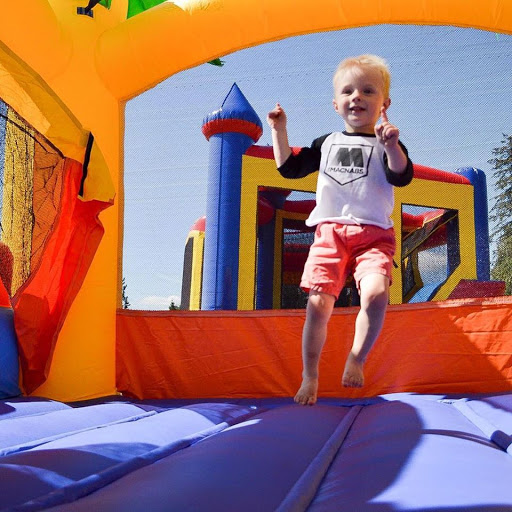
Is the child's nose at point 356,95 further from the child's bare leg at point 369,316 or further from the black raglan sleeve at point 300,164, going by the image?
the child's bare leg at point 369,316

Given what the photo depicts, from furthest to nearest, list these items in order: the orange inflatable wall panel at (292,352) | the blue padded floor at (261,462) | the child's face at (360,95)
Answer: the orange inflatable wall panel at (292,352) < the child's face at (360,95) < the blue padded floor at (261,462)

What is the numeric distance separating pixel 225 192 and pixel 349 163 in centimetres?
192

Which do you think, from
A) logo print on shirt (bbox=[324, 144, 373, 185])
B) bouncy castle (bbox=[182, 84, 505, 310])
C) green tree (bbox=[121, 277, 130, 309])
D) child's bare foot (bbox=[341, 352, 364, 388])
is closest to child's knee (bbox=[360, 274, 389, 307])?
child's bare foot (bbox=[341, 352, 364, 388])

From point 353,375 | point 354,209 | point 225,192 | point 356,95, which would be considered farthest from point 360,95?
point 225,192

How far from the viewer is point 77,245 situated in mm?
2861

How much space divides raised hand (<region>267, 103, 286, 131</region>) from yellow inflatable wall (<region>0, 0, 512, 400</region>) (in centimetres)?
149

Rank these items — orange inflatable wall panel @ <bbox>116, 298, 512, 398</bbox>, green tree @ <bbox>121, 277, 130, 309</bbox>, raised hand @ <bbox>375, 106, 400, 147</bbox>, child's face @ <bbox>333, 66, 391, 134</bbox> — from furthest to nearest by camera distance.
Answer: green tree @ <bbox>121, 277, 130, 309</bbox>
orange inflatable wall panel @ <bbox>116, 298, 512, 398</bbox>
child's face @ <bbox>333, 66, 391, 134</bbox>
raised hand @ <bbox>375, 106, 400, 147</bbox>

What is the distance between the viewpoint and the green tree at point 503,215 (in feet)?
10.3

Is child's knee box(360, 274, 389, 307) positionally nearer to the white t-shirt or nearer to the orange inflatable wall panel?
the white t-shirt

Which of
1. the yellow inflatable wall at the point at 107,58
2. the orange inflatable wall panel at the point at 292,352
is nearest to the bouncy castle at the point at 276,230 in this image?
the orange inflatable wall panel at the point at 292,352

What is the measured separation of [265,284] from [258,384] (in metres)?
0.56

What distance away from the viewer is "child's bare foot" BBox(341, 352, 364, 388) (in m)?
1.42

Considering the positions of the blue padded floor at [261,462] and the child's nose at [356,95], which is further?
the child's nose at [356,95]

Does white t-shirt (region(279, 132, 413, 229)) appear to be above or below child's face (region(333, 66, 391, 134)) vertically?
below
